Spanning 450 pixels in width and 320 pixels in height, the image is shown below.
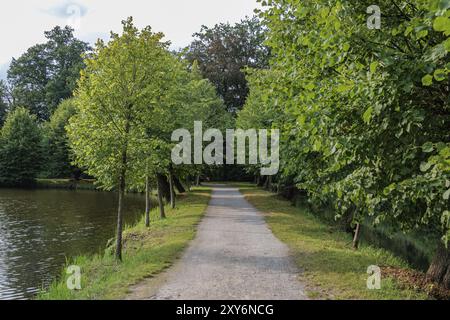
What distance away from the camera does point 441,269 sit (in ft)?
34.1

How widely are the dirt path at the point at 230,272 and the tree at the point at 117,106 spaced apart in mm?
3154

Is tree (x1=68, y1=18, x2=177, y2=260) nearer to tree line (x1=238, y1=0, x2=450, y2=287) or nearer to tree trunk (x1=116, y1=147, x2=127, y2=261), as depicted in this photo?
tree trunk (x1=116, y1=147, x2=127, y2=261)

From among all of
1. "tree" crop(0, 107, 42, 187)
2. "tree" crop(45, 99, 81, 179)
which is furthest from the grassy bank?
"tree" crop(45, 99, 81, 179)

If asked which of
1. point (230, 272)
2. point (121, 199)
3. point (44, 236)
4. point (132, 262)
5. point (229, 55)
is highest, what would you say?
point (229, 55)

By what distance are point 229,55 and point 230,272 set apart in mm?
59302

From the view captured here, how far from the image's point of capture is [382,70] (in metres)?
6.77

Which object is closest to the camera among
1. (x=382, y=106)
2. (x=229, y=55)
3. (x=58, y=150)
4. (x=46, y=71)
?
(x=382, y=106)

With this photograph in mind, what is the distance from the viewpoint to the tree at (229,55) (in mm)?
64250

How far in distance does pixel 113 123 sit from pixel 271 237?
724cm

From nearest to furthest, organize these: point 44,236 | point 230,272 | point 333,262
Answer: point 230,272, point 333,262, point 44,236

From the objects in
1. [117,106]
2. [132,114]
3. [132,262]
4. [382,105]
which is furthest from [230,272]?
[117,106]

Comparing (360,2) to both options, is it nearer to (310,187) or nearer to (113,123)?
(310,187)

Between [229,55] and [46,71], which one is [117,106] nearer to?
[229,55]

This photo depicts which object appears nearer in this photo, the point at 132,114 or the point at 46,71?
the point at 132,114
